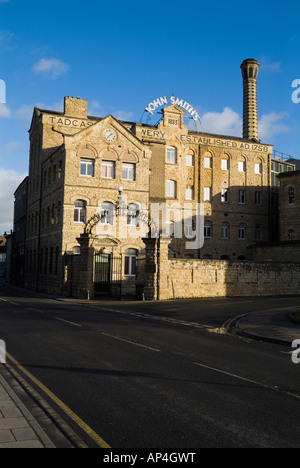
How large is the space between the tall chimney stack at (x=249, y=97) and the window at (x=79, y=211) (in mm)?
33098

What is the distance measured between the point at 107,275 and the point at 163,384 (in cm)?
2704

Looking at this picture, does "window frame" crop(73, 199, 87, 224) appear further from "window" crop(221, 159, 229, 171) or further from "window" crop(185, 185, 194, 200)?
"window" crop(221, 159, 229, 171)

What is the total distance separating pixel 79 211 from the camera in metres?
36.5

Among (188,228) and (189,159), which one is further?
(189,159)

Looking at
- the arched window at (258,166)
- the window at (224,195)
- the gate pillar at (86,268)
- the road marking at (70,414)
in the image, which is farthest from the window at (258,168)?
the road marking at (70,414)

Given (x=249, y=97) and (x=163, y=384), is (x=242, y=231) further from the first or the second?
(x=163, y=384)

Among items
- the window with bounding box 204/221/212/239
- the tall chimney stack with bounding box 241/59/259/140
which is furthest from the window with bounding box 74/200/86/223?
the tall chimney stack with bounding box 241/59/259/140

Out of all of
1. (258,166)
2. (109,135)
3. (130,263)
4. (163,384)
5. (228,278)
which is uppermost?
(258,166)

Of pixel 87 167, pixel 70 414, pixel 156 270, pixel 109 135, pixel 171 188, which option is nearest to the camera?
pixel 70 414

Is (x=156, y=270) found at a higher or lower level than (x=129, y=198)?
lower

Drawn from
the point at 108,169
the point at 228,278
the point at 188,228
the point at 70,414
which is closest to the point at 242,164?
the point at 188,228

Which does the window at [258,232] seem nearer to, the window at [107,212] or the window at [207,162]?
the window at [207,162]
